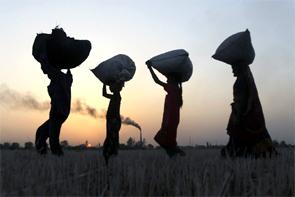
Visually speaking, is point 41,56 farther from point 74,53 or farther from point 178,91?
point 178,91

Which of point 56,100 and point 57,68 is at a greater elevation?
point 57,68

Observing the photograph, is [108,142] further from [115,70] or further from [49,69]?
[49,69]

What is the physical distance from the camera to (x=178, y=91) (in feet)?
28.4

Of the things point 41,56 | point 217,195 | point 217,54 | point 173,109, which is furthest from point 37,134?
point 217,195

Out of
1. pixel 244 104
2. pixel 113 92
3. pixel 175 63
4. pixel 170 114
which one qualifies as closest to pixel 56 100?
pixel 113 92

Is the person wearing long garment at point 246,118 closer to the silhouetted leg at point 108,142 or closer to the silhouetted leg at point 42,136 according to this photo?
the silhouetted leg at point 108,142

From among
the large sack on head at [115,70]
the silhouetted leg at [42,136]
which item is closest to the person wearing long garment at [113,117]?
the large sack on head at [115,70]

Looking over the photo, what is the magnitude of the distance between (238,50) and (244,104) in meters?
0.86

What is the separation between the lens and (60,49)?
8.63 meters

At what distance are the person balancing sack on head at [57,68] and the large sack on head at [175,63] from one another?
136cm

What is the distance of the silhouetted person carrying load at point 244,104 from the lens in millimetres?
8250

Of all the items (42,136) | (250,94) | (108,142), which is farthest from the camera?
(42,136)

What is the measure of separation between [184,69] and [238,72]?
0.89 metres

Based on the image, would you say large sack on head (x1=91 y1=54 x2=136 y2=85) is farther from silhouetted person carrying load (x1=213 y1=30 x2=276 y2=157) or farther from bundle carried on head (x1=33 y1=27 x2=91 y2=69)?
silhouetted person carrying load (x1=213 y1=30 x2=276 y2=157)
